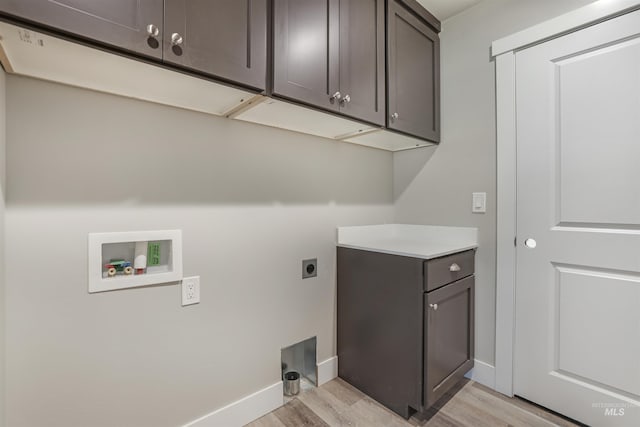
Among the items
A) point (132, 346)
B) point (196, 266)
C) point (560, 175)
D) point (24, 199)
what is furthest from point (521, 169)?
point (24, 199)

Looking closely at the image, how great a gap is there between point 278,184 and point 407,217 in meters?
1.06

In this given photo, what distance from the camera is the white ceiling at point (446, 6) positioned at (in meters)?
1.84

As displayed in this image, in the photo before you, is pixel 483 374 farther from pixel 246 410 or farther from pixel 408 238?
pixel 246 410

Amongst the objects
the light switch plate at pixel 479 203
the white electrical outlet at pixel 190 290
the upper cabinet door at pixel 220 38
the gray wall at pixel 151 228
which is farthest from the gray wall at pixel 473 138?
the white electrical outlet at pixel 190 290

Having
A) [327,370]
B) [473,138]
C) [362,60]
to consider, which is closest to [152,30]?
[362,60]

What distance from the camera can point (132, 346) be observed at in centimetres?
122

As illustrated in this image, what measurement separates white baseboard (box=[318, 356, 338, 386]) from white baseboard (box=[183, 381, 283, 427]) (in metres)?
0.28

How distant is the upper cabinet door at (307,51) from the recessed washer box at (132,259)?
0.77 m

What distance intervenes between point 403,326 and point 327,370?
2.07 ft

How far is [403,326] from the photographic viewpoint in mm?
1565

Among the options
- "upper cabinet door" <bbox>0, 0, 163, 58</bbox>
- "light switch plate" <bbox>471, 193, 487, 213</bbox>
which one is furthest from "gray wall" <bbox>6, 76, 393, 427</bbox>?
"light switch plate" <bbox>471, 193, 487, 213</bbox>

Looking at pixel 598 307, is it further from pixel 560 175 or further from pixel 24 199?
pixel 24 199

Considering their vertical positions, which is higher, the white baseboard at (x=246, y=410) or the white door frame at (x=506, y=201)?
the white door frame at (x=506, y=201)

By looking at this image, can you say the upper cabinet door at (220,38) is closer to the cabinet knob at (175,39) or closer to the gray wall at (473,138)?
the cabinet knob at (175,39)
